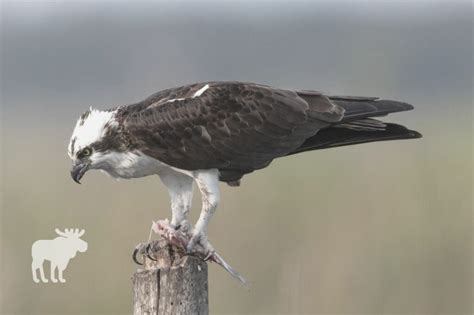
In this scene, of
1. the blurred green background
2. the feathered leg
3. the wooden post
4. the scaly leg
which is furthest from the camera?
the blurred green background

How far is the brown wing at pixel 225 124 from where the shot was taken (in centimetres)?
752

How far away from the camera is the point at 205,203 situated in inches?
287

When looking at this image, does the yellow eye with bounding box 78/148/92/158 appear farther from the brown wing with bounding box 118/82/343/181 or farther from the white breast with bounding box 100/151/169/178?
the brown wing with bounding box 118/82/343/181

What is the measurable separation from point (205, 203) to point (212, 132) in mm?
576

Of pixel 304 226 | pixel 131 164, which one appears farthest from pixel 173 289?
pixel 304 226

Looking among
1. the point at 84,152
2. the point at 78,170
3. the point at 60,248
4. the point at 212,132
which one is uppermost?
the point at 212,132

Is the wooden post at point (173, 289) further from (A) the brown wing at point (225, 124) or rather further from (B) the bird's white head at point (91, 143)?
(B) the bird's white head at point (91, 143)

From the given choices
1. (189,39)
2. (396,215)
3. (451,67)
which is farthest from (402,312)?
(189,39)

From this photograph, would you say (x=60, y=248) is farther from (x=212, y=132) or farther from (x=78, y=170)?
(x=212, y=132)

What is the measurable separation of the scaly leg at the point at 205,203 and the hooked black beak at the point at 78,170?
72cm

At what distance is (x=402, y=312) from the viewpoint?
9.98m

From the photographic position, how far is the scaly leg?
276 inches

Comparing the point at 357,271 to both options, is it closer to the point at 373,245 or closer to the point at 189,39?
the point at 373,245

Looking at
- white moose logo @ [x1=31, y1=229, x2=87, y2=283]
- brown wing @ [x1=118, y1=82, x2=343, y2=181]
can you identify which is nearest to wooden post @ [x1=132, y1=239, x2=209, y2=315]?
white moose logo @ [x1=31, y1=229, x2=87, y2=283]
